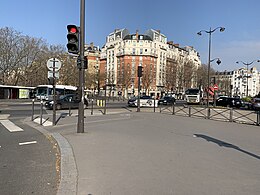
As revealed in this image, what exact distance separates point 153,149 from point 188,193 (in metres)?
3.01

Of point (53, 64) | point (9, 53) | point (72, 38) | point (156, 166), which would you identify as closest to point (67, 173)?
point (156, 166)

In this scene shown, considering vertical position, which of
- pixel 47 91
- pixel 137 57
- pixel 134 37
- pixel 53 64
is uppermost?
pixel 134 37

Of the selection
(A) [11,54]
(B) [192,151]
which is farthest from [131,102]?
(A) [11,54]

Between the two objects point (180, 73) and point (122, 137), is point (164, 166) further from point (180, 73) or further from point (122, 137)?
point (180, 73)

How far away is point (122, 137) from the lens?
28.1 feet

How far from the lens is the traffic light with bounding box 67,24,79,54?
859 cm

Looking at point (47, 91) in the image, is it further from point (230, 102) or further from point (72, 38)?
point (72, 38)

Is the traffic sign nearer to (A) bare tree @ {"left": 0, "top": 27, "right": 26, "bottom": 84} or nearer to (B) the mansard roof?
(A) bare tree @ {"left": 0, "top": 27, "right": 26, "bottom": 84}

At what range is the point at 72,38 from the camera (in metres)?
8.62

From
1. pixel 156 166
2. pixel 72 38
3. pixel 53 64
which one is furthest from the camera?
pixel 53 64

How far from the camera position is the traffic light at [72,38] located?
28.2 ft

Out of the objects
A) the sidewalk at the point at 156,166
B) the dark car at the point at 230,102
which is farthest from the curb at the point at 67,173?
the dark car at the point at 230,102

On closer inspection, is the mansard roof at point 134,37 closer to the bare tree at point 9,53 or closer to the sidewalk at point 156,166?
the bare tree at point 9,53

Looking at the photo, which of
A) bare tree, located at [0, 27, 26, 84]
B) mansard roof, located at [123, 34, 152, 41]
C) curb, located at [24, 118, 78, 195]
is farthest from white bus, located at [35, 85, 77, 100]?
mansard roof, located at [123, 34, 152, 41]
